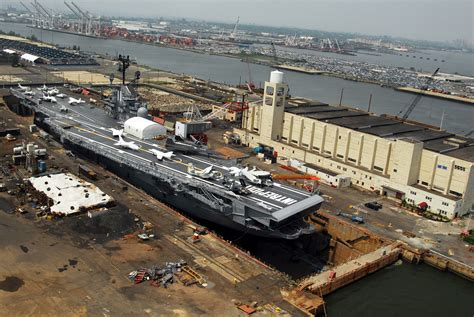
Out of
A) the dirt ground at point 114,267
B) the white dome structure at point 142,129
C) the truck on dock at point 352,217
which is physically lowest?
the truck on dock at point 352,217

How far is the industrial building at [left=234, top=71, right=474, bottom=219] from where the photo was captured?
3844 centimetres

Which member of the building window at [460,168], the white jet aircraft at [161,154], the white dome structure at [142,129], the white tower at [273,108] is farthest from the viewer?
the white tower at [273,108]

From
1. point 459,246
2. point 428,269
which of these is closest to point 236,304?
point 428,269

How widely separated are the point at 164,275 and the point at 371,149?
27.3 m

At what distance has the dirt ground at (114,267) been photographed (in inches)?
811

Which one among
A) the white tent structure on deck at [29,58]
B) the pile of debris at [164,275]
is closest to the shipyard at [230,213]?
the pile of debris at [164,275]

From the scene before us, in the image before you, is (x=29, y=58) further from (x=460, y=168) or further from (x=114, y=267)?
(x=460, y=168)

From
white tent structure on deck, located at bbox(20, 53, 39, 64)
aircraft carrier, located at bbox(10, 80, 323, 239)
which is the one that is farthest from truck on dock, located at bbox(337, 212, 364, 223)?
white tent structure on deck, located at bbox(20, 53, 39, 64)

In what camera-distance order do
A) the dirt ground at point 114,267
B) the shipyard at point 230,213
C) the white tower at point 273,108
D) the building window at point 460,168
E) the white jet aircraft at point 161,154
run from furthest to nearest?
the white tower at point 273,108
the building window at point 460,168
the white jet aircraft at point 161,154
the shipyard at point 230,213
the dirt ground at point 114,267

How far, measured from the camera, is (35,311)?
1983 cm

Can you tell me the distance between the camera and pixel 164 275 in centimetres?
2314

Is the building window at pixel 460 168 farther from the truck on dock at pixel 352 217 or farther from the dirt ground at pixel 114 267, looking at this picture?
the dirt ground at pixel 114 267

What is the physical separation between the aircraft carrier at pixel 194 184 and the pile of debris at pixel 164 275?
6.61 metres

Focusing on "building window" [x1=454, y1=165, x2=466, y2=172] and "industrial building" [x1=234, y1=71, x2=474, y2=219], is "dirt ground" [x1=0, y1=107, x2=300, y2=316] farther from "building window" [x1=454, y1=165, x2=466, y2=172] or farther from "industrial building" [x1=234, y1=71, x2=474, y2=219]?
"building window" [x1=454, y1=165, x2=466, y2=172]
